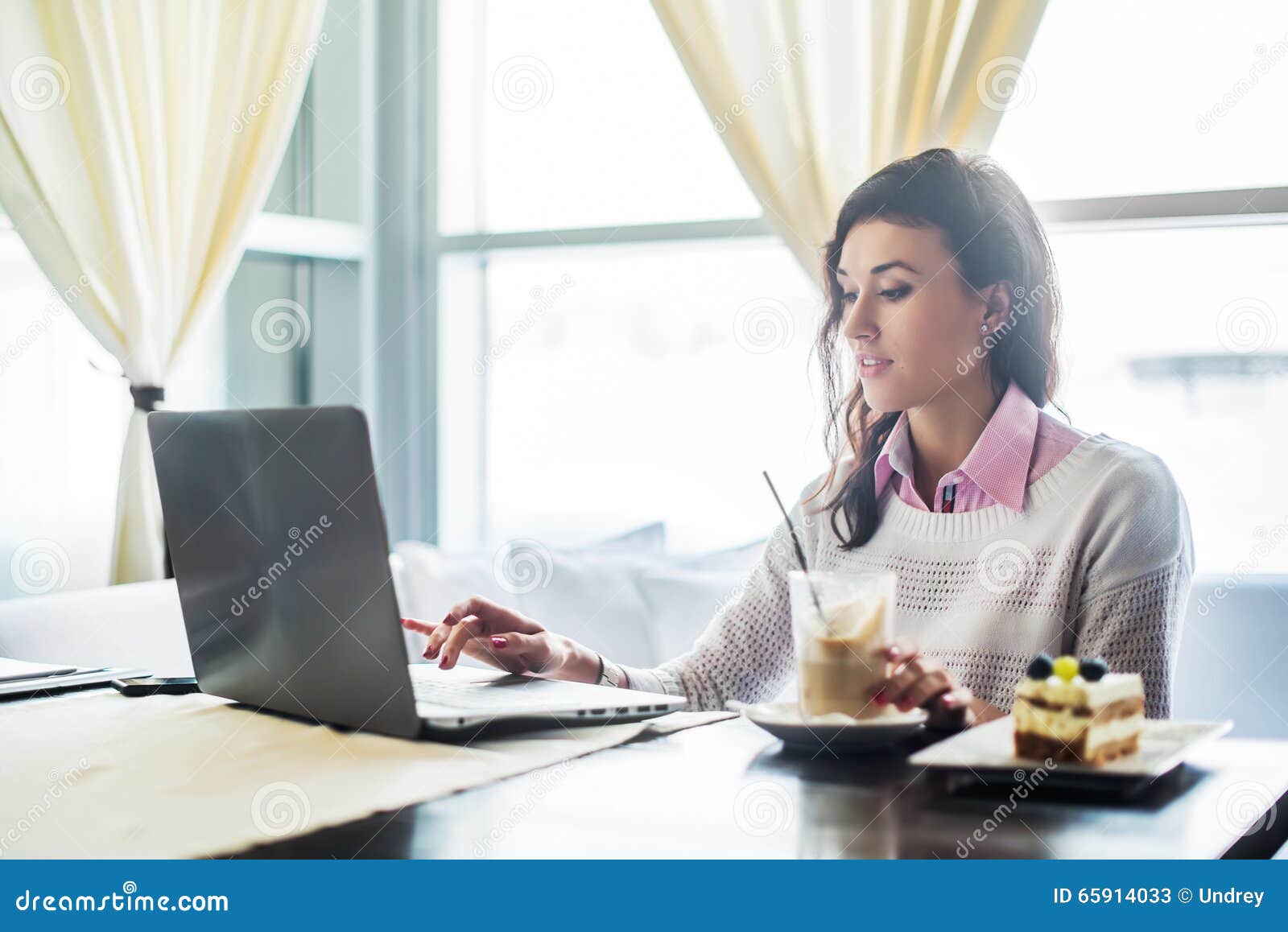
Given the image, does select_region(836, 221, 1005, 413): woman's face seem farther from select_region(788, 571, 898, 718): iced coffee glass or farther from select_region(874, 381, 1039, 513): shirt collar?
select_region(788, 571, 898, 718): iced coffee glass

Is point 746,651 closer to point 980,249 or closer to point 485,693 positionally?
point 485,693

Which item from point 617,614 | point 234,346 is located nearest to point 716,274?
point 617,614

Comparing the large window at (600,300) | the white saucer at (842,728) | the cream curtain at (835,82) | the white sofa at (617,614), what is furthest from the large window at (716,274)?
the white saucer at (842,728)

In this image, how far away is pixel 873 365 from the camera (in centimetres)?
164

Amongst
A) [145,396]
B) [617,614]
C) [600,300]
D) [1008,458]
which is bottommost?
[617,614]

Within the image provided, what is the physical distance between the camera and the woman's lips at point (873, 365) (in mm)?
1641

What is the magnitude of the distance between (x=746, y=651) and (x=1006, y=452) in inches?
16.4

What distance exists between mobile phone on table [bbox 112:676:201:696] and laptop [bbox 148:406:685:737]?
0.17ft

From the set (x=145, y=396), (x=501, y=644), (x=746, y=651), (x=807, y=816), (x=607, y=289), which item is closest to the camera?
(x=807, y=816)

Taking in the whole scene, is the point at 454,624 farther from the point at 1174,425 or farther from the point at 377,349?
the point at 377,349

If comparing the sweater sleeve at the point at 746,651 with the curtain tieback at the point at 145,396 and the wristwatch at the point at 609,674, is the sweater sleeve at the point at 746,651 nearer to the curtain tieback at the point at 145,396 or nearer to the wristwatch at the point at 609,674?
the wristwatch at the point at 609,674

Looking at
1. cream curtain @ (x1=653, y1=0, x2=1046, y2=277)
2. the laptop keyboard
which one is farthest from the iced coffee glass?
cream curtain @ (x1=653, y1=0, x2=1046, y2=277)

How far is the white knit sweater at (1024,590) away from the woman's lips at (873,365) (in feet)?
0.58
